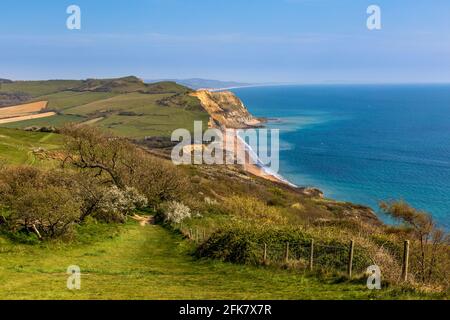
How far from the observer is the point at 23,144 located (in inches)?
2790

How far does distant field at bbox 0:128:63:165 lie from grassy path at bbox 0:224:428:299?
2052 cm

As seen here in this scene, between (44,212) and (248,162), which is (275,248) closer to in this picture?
(44,212)

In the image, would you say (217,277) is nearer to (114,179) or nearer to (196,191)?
(114,179)

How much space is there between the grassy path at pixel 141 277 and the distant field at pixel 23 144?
2052 centimetres

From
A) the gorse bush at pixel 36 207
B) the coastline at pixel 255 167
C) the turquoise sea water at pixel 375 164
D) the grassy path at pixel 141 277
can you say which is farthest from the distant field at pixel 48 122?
the grassy path at pixel 141 277

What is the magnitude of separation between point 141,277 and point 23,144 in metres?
60.4

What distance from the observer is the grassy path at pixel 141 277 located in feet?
49.1

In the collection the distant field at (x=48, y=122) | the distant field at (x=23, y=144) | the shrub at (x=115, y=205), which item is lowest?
the shrub at (x=115, y=205)

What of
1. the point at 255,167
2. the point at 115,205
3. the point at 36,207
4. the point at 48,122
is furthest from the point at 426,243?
the point at 48,122

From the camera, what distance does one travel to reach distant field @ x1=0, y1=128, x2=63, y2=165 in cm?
5469

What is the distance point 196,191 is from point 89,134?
1739 cm

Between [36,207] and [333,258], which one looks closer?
[333,258]

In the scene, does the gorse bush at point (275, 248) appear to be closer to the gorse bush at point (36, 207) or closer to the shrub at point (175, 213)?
the gorse bush at point (36, 207)
